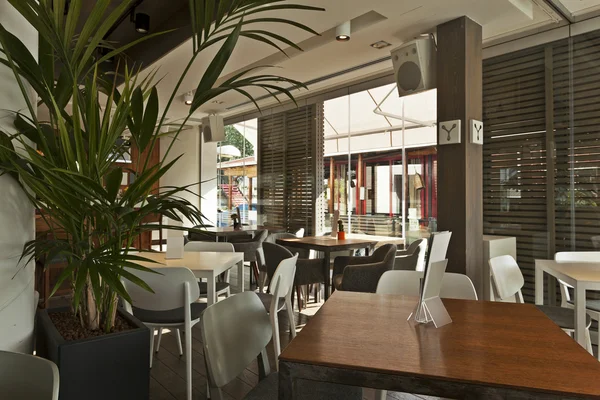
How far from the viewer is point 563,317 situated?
9.71 ft

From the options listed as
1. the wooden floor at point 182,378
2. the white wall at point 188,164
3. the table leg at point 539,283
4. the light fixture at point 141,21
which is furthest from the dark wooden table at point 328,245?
the white wall at point 188,164

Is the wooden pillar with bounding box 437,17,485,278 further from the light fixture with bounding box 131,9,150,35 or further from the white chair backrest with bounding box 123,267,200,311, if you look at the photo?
the light fixture with bounding box 131,9,150,35

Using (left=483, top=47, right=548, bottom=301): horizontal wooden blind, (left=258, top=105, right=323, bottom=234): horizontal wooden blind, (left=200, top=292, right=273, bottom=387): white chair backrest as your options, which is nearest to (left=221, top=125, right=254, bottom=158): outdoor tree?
(left=258, top=105, right=323, bottom=234): horizontal wooden blind

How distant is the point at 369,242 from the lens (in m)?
4.81

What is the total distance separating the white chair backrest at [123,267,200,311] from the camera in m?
2.60

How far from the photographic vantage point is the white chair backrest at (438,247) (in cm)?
159

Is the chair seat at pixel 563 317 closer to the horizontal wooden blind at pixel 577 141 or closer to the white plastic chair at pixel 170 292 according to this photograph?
the horizontal wooden blind at pixel 577 141

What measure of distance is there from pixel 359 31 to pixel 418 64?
72 cm

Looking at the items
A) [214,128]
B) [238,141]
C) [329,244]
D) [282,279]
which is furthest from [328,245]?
[238,141]

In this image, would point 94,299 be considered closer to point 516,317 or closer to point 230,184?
point 516,317

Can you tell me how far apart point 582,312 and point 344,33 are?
320 centimetres

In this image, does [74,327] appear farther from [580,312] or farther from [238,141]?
[238,141]

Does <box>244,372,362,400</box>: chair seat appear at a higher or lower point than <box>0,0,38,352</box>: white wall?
lower

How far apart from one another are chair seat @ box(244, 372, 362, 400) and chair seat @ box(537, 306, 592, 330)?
1715 mm
